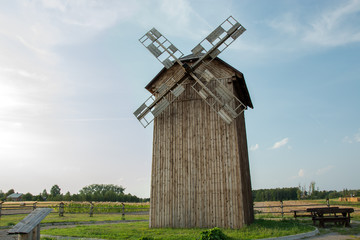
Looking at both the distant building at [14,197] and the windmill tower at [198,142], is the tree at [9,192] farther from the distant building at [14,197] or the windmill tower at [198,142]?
the windmill tower at [198,142]

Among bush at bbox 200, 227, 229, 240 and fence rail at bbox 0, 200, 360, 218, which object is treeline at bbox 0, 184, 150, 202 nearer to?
fence rail at bbox 0, 200, 360, 218

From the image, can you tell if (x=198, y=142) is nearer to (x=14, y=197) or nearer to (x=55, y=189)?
(x=14, y=197)

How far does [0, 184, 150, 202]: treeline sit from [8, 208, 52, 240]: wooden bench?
53168 millimetres

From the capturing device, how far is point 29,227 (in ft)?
14.7

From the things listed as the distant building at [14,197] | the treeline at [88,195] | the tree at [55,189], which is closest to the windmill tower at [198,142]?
the treeline at [88,195]

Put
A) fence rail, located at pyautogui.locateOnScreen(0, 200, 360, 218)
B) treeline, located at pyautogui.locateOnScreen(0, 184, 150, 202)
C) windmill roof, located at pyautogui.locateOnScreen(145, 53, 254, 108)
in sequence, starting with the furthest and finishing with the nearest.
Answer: treeline, located at pyautogui.locateOnScreen(0, 184, 150, 202) < fence rail, located at pyautogui.locateOnScreen(0, 200, 360, 218) < windmill roof, located at pyautogui.locateOnScreen(145, 53, 254, 108)

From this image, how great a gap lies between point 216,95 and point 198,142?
2356 mm

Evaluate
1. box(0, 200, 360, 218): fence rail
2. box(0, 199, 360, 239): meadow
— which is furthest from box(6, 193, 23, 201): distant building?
box(0, 199, 360, 239): meadow

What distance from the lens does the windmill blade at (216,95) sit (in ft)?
39.0

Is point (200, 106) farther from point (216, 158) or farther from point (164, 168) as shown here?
point (164, 168)

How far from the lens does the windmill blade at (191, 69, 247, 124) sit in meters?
11.9

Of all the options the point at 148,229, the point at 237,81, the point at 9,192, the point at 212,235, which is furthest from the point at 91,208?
the point at 9,192

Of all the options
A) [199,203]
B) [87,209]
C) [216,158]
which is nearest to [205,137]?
[216,158]

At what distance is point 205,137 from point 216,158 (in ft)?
3.53
